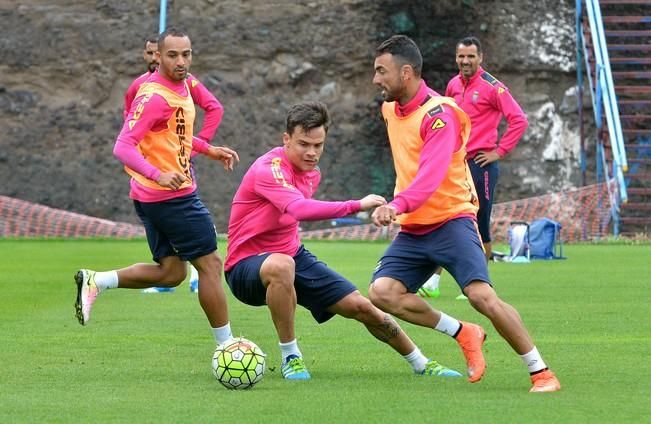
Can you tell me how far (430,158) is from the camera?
7.52 metres

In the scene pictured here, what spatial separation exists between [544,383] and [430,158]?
134 cm

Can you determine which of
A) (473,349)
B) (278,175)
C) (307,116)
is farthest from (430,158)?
(473,349)

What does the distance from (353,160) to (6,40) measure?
283 inches

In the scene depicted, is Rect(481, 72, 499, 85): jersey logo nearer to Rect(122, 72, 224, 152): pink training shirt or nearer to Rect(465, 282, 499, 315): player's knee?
Rect(122, 72, 224, 152): pink training shirt

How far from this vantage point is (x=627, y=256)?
63.3 ft

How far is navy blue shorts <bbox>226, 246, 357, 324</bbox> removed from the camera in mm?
8023

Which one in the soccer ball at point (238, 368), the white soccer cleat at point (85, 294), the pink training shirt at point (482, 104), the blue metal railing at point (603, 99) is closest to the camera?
the soccer ball at point (238, 368)

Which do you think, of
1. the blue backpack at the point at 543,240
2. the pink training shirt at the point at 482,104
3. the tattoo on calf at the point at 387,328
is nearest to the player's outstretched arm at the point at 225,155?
the tattoo on calf at the point at 387,328

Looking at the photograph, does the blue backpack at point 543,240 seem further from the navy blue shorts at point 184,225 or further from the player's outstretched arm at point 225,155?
the navy blue shorts at point 184,225

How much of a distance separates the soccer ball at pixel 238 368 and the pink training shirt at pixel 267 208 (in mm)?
759

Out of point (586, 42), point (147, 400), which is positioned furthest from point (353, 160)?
point (147, 400)

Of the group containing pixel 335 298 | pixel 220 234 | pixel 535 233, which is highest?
pixel 335 298

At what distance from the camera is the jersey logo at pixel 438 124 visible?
25.0ft

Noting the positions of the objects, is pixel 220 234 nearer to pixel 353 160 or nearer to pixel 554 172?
pixel 353 160
